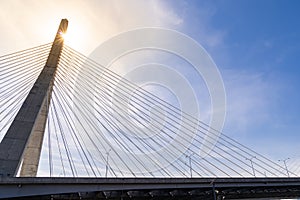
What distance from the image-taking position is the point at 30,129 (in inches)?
834

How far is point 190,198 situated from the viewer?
35781 mm

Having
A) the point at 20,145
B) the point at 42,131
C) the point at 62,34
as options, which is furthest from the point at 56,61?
the point at 20,145

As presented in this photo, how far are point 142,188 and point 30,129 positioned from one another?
43.2 feet

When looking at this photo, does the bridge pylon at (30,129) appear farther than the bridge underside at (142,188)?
No

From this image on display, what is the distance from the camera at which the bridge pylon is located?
61.9ft

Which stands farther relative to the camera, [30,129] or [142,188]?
[142,188]

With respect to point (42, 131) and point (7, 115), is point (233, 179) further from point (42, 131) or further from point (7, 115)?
point (7, 115)

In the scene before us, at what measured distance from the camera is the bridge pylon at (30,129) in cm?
1888

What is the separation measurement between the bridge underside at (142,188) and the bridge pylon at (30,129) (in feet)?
5.34

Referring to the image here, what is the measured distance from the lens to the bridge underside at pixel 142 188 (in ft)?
64.1

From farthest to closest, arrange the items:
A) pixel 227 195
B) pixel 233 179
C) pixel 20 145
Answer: pixel 227 195 < pixel 233 179 < pixel 20 145

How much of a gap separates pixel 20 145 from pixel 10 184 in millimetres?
2954

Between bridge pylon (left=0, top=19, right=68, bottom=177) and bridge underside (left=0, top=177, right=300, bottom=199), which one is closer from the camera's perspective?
bridge pylon (left=0, top=19, right=68, bottom=177)

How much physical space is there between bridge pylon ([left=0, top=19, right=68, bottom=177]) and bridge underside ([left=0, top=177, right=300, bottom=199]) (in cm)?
163
